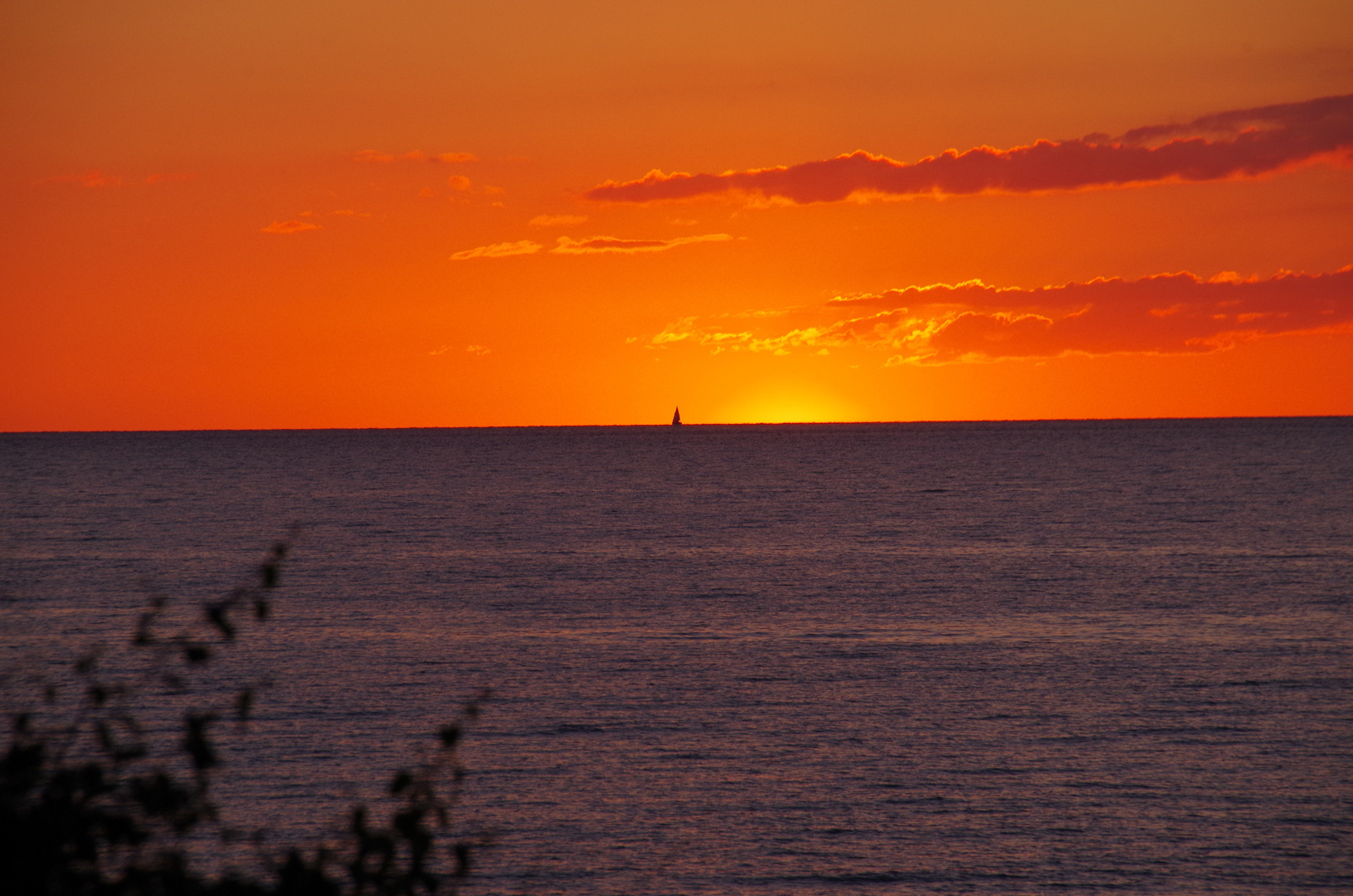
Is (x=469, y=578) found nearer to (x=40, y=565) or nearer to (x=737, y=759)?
(x=40, y=565)

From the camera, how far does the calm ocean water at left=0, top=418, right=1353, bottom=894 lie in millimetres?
24188

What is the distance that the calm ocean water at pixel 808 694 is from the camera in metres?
24.2

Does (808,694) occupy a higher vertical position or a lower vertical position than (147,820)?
lower

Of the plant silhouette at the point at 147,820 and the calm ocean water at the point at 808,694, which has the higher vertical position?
the plant silhouette at the point at 147,820

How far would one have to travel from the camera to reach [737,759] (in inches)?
1167

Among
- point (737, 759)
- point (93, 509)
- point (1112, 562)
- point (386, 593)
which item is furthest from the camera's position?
point (93, 509)

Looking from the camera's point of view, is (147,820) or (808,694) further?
(808,694)

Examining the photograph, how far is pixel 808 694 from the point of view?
36500 millimetres

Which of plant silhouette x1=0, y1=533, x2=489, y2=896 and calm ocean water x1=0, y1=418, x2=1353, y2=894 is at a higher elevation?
plant silhouette x1=0, y1=533, x2=489, y2=896

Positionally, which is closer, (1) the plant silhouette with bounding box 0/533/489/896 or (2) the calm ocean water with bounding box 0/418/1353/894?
(1) the plant silhouette with bounding box 0/533/489/896

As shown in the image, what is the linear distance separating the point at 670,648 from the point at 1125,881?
22432mm

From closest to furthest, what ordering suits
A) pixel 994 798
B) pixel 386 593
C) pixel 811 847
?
1. pixel 811 847
2. pixel 994 798
3. pixel 386 593

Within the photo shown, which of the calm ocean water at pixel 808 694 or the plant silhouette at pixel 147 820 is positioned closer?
the plant silhouette at pixel 147 820

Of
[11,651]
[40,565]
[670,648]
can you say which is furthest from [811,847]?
[40,565]
